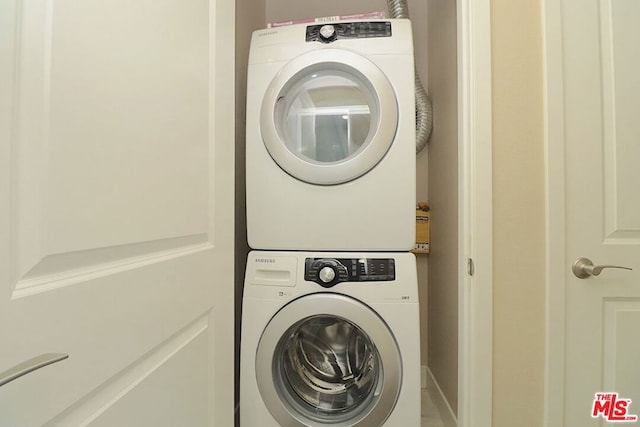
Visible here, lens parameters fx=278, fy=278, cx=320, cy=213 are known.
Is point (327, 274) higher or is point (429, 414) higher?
point (327, 274)

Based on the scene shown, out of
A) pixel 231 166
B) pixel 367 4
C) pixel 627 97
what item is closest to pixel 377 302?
pixel 231 166

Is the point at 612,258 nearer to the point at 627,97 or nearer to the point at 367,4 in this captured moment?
the point at 627,97

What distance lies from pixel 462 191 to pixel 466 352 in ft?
1.68

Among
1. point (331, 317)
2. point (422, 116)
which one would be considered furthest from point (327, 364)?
point (422, 116)

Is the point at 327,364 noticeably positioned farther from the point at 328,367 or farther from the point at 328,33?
the point at 328,33

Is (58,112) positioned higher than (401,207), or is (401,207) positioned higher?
(58,112)

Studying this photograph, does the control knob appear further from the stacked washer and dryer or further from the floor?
the floor

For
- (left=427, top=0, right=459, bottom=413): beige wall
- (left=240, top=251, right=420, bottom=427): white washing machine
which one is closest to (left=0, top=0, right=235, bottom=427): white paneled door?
(left=240, top=251, right=420, bottom=427): white washing machine

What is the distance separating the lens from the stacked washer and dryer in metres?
0.93

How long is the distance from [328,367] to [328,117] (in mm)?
980

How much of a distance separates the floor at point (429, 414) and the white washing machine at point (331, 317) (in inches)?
18.6

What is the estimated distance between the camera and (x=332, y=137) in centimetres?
109

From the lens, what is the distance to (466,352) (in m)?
0.88
